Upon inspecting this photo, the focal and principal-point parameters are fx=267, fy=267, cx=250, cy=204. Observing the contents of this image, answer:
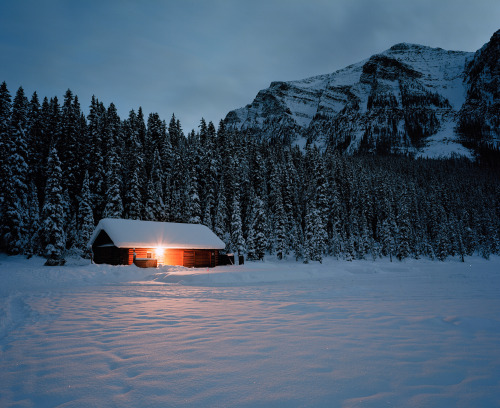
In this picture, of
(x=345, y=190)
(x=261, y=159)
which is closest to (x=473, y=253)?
(x=345, y=190)

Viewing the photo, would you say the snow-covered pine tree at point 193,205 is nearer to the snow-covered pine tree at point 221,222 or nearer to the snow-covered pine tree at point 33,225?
the snow-covered pine tree at point 221,222

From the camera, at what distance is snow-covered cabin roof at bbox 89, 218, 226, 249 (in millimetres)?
29094

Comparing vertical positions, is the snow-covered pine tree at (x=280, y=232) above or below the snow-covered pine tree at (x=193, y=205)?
below

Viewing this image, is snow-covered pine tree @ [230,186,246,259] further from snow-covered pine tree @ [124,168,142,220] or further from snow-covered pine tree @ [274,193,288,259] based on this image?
snow-covered pine tree @ [124,168,142,220]

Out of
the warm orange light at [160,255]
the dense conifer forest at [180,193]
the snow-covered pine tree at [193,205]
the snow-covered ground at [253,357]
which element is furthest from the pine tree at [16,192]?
the snow-covered ground at [253,357]

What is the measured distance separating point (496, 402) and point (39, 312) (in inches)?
445

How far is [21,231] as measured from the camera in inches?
1336

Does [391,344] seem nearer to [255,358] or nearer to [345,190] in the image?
[255,358]

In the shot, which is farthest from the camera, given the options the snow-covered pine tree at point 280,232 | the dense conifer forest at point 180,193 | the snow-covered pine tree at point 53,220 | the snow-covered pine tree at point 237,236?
the snow-covered pine tree at point 280,232

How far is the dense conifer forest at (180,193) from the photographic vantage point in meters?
35.8

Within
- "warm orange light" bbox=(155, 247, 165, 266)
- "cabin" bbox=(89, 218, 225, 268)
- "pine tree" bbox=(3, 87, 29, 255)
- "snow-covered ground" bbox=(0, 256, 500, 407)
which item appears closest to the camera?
"snow-covered ground" bbox=(0, 256, 500, 407)

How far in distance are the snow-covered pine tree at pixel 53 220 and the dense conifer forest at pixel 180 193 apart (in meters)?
0.12

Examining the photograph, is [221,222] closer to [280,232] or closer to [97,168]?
[280,232]

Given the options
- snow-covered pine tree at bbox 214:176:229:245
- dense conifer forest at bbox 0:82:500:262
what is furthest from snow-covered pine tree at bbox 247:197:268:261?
snow-covered pine tree at bbox 214:176:229:245
